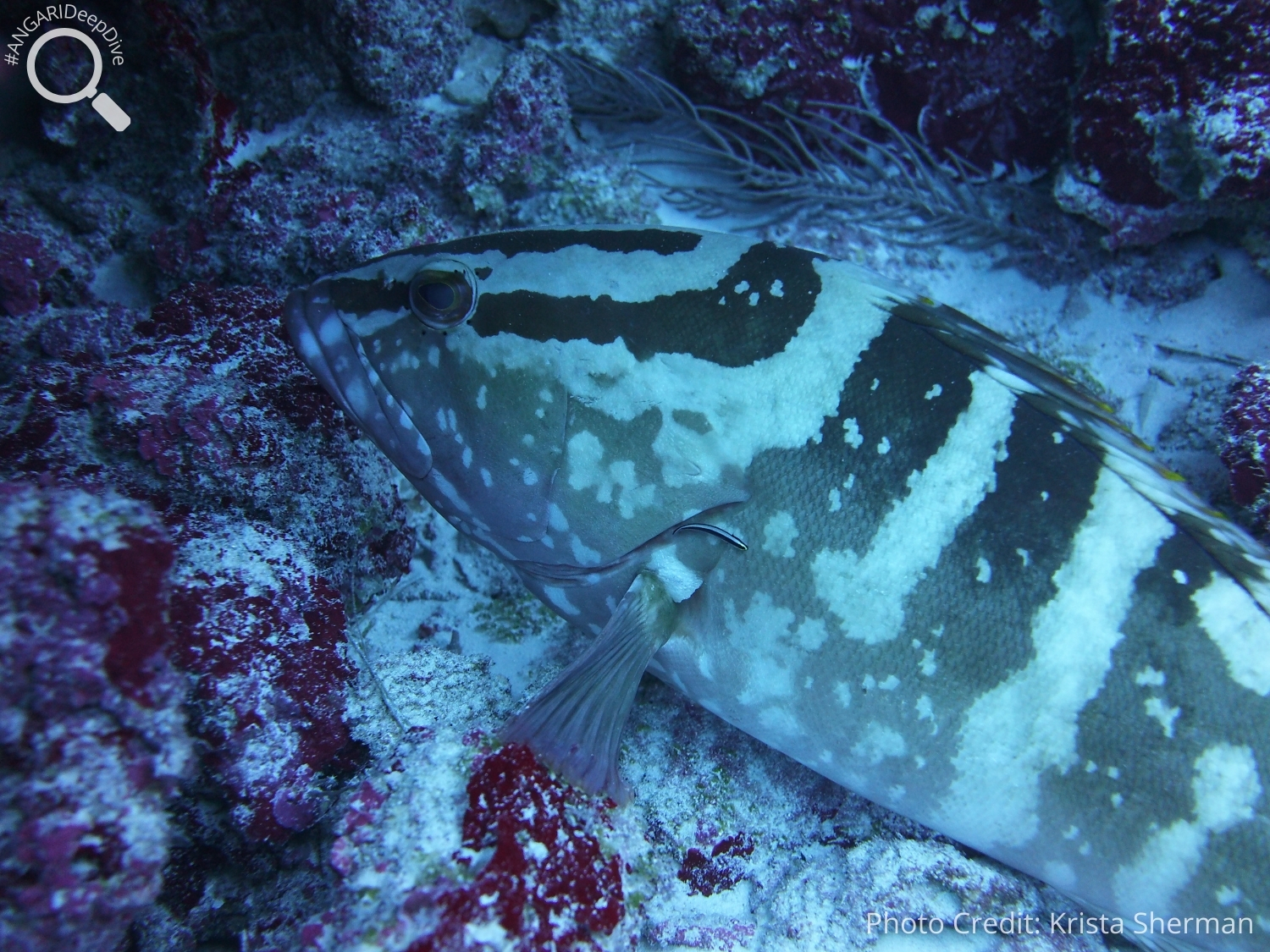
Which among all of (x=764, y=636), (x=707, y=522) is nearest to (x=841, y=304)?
(x=707, y=522)

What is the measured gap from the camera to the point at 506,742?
6.34ft

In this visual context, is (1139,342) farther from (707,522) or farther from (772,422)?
(707,522)

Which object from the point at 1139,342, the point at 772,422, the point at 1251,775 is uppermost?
the point at 772,422

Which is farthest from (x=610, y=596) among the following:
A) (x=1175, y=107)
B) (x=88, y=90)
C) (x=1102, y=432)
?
(x=88, y=90)

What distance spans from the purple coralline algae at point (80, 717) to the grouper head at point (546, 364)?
0.87 m

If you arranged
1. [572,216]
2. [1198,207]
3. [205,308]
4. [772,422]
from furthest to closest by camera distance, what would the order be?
[572,216]
[1198,207]
[205,308]
[772,422]

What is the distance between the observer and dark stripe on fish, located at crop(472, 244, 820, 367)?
7.05ft

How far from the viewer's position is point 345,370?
2211 millimetres

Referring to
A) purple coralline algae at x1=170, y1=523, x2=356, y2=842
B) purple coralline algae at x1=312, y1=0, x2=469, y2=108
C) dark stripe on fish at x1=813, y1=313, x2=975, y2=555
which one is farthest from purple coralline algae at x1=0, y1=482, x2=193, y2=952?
purple coralline algae at x1=312, y1=0, x2=469, y2=108

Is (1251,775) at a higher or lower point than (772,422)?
lower

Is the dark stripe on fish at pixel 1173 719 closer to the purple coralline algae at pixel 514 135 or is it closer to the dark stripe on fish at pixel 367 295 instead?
the dark stripe on fish at pixel 367 295

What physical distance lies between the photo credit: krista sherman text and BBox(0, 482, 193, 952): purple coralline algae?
2144mm

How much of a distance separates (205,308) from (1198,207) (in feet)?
14.9

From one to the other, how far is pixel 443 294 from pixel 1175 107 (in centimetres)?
336
